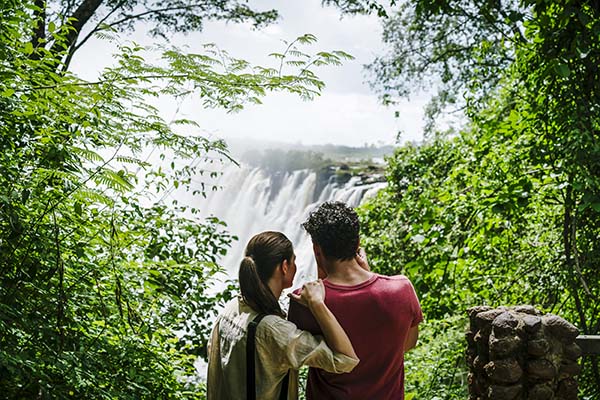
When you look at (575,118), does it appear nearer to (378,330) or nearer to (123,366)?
(378,330)

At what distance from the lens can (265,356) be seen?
2.02m

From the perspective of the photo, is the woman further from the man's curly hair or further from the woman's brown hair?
the man's curly hair

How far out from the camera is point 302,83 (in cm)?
294

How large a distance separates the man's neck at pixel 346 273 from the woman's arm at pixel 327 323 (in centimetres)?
11

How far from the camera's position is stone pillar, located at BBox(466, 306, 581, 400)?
2.80 meters

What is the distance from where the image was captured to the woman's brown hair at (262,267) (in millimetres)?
2066

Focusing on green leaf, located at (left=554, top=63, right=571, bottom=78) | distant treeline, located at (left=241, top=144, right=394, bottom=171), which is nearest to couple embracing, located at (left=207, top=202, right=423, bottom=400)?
green leaf, located at (left=554, top=63, right=571, bottom=78)

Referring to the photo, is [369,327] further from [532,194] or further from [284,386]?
[532,194]

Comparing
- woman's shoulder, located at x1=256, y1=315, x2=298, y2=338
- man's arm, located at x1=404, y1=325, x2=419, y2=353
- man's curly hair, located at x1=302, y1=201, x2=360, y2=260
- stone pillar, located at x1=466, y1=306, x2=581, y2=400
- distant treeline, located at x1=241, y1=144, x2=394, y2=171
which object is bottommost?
stone pillar, located at x1=466, y1=306, x2=581, y2=400

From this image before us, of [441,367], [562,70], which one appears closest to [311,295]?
[562,70]

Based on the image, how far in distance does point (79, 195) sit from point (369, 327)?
1320 mm

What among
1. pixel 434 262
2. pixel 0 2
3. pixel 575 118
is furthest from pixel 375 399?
pixel 434 262

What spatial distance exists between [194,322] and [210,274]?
1088mm

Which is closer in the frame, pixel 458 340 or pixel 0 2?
pixel 0 2
